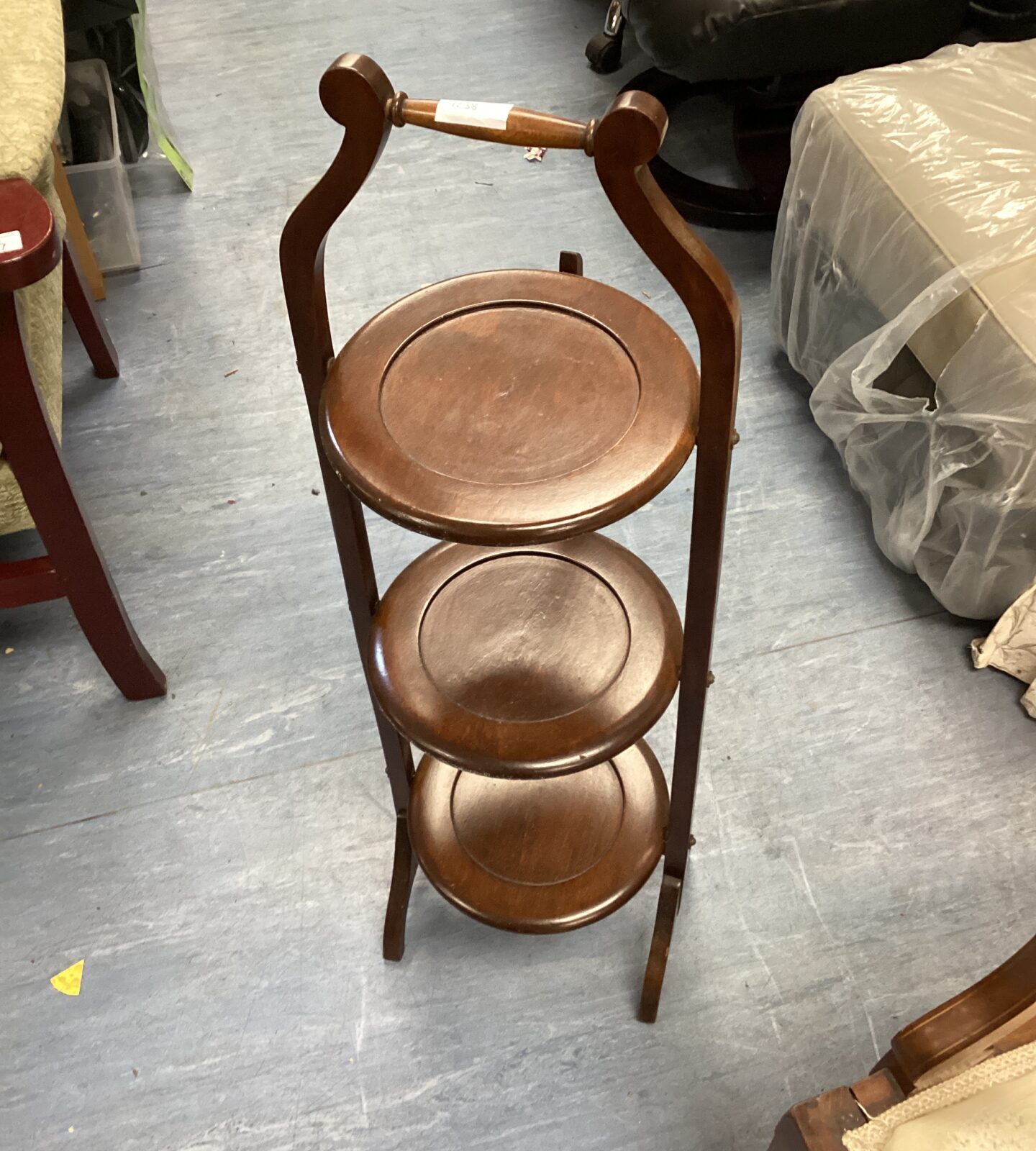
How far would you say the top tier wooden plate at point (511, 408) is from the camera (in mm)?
692

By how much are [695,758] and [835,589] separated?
26.9 inches

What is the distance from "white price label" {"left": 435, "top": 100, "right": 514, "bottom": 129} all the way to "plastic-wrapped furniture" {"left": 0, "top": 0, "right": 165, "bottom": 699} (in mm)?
577

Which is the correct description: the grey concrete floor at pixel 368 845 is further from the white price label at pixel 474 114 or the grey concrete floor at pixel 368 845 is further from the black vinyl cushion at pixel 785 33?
the white price label at pixel 474 114

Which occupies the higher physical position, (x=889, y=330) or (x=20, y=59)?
(x=20, y=59)

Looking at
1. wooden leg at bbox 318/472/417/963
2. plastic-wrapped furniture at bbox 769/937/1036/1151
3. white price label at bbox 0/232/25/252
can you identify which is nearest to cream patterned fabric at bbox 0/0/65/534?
white price label at bbox 0/232/25/252

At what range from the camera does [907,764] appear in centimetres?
142

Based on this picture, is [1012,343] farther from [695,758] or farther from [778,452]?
[695,758]

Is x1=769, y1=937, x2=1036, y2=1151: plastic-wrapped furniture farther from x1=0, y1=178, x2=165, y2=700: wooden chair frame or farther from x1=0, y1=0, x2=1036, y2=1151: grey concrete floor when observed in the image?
x1=0, y1=178, x2=165, y2=700: wooden chair frame

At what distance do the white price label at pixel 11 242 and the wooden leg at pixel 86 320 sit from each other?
0.69 m

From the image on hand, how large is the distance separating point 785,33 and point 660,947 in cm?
153

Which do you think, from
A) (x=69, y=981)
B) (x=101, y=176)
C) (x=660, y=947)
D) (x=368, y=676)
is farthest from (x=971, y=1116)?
(x=101, y=176)

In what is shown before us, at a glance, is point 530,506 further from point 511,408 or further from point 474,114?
point 474,114

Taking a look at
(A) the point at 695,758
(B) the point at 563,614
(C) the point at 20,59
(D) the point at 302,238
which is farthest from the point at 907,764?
(C) the point at 20,59

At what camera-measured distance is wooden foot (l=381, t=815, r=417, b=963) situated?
1249 millimetres
